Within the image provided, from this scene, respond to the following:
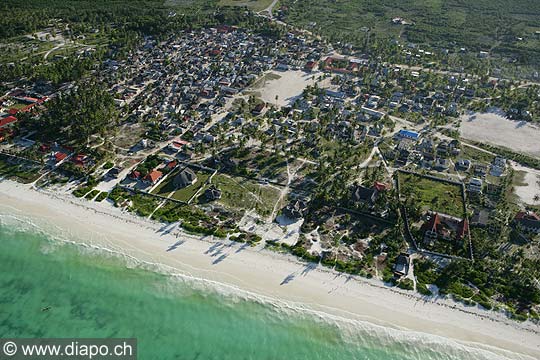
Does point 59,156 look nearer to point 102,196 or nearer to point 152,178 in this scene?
point 102,196

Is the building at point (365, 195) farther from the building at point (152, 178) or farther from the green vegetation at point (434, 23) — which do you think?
the green vegetation at point (434, 23)

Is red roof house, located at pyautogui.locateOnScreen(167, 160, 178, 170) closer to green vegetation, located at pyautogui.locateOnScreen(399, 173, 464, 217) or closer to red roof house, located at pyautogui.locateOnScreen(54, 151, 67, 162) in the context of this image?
red roof house, located at pyautogui.locateOnScreen(54, 151, 67, 162)

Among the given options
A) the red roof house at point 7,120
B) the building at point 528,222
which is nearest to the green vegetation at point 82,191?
the red roof house at point 7,120

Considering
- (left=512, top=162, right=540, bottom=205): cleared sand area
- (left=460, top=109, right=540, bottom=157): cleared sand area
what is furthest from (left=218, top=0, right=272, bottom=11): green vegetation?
Result: (left=512, top=162, right=540, bottom=205): cleared sand area

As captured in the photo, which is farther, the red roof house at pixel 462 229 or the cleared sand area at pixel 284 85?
the cleared sand area at pixel 284 85

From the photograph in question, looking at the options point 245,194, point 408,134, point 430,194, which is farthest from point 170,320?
point 408,134

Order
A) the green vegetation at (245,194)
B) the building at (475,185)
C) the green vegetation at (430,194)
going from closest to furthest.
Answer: the green vegetation at (245,194) → the green vegetation at (430,194) → the building at (475,185)
